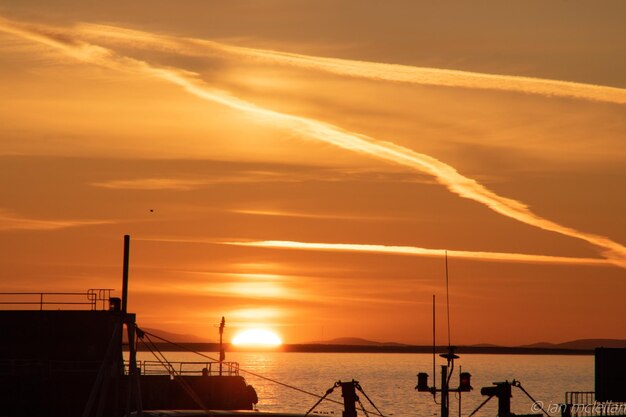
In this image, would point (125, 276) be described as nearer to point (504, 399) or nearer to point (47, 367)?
point (504, 399)

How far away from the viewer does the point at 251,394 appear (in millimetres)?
108188

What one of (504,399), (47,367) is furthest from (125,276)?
(47,367)

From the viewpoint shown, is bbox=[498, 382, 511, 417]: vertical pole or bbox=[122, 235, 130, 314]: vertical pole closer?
bbox=[498, 382, 511, 417]: vertical pole

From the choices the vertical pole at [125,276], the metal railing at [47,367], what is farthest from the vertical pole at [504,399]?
the metal railing at [47,367]

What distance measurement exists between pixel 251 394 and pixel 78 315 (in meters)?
34.5

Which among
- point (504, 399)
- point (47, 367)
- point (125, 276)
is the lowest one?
point (504, 399)

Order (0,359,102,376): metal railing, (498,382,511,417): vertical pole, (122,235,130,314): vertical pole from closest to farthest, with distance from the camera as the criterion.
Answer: (498,382,511,417): vertical pole, (122,235,130,314): vertical pole, (0,359,102,376): metal railing

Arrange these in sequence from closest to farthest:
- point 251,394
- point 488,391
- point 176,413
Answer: point 488,391 → point 176,413 → point 251,394

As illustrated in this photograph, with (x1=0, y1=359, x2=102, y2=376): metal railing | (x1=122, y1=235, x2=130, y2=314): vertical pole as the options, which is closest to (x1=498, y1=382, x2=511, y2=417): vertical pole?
(x1=122, y1=235, x2=130, y2=314): vertical pole

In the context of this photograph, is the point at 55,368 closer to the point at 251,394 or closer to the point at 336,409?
the point at 251,394

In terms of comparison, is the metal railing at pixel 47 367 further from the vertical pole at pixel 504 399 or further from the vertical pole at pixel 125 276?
the vertical pole at pixel 504 399

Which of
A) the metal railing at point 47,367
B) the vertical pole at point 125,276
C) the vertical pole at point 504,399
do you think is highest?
the vertical pole at point 125,276

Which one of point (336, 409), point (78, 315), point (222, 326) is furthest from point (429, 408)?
point (78, 315)

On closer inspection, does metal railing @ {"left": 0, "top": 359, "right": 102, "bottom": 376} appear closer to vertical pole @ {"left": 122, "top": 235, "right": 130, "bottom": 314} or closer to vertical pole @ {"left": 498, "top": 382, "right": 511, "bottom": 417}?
vertical pole @ {"left": 122, "top": 235, "right": 130, "bottom": 314}
